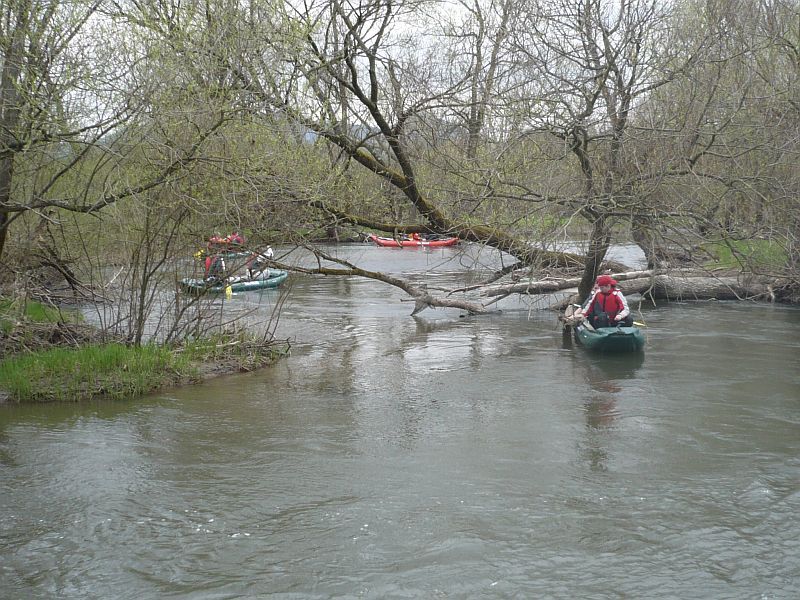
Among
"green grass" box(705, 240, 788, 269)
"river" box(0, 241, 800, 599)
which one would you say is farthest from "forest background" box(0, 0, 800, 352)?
"river" box(0, 241, 800, 599)

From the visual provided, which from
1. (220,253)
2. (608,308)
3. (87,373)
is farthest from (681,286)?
(87,373)

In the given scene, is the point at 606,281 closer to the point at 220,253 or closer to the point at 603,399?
the point at 603,399

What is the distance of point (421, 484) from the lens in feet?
26.4

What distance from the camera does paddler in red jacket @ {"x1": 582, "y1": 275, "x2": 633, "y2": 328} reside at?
562 inches

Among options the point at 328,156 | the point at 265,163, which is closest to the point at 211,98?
the point at 265,163

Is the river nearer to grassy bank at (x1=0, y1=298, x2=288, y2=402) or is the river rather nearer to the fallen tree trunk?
grassy bank at (x1=0, y1=298, x2=288, y2=402)

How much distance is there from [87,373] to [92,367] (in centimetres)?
14

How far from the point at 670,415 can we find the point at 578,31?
20.4 ft

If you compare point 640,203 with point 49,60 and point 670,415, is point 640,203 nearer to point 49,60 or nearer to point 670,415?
point 670,415

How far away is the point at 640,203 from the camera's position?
42.8 feet

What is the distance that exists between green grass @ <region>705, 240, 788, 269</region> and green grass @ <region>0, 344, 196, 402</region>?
27.0ft

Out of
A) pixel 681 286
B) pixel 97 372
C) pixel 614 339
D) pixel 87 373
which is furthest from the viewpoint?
pixel 681 286

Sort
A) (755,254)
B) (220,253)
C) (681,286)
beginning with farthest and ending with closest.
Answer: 1. (681,286)
2. (755,254)
3. (220,253)

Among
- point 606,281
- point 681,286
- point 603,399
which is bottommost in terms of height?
point 603,399
